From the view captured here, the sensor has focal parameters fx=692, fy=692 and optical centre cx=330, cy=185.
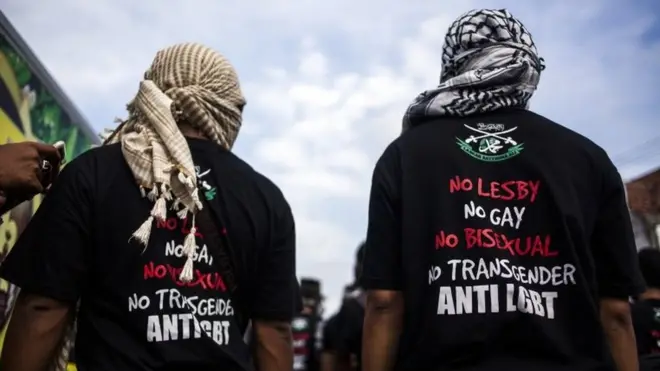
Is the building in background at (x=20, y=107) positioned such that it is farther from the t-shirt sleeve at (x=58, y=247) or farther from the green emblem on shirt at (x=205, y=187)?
the green emblem on shirt at (x=205, y=187)

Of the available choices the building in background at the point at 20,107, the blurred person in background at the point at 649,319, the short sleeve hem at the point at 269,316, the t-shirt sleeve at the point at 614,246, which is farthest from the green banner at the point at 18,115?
the blurred person in background at the point at 649,319

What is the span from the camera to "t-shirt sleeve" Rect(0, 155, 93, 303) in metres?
1.96

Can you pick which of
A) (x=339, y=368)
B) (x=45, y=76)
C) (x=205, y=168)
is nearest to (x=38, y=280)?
(x=205, y=168)

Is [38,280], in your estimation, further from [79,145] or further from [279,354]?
[79,145]

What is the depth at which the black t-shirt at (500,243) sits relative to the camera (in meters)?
1.92

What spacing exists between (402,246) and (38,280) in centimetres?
105

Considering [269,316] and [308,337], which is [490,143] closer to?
[269,316]

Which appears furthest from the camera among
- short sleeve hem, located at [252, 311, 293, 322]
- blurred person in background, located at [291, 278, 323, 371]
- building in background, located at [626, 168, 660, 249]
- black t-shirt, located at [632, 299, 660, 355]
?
building in background, located at [626, 168, 660, 249]

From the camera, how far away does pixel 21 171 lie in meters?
1.97

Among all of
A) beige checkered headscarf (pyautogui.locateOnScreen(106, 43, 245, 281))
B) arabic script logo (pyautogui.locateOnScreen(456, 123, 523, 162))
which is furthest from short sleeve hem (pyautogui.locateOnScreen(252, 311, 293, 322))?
arabic script logo (pyautogui.locateOnScreen(456, 123, 523, 162))

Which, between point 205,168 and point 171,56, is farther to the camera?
point 171,56

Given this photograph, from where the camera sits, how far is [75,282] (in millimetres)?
1994

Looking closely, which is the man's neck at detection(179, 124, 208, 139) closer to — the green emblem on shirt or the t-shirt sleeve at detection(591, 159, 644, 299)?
the green emblem on shirt

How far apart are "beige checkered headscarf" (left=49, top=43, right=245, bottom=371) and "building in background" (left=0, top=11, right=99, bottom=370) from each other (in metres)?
0.39
